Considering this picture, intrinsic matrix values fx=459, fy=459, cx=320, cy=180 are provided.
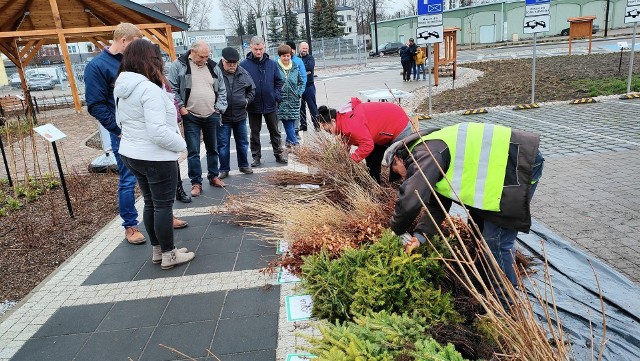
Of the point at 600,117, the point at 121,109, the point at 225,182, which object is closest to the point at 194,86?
the point at 225,182

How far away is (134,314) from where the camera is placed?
3.04 metres

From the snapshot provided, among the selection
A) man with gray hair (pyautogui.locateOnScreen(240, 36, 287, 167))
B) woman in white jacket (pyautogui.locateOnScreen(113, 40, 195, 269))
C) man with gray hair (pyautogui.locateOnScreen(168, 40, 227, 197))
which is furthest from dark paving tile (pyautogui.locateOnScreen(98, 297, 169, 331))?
Result: man with gray hair (pyautogui.locateOnScreen(240, 36, 287, 167))

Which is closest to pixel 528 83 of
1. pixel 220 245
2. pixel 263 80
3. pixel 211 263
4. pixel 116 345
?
pixel 263 80

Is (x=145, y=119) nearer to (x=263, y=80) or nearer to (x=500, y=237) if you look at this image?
(x=500, y=237)

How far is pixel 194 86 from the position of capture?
16.9ft

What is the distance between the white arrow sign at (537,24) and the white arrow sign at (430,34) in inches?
85.6

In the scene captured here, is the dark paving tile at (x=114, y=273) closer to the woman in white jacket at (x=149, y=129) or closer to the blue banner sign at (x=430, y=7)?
the woman in white jacket at (x=149, y=129)

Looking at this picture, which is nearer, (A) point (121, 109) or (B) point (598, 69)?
(A) point (121, 109)

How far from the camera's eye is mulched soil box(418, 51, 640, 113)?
11.7 metres

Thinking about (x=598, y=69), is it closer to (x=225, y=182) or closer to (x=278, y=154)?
(x=278, y=154)

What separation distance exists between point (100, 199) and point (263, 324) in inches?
155

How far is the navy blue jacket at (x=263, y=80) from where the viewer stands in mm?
6348

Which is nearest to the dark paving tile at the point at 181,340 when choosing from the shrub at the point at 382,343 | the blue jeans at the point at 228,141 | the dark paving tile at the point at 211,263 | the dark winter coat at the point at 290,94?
the dark paving tile at the point at 211,263

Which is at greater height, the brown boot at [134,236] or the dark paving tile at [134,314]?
the brown boot at [134,236]
